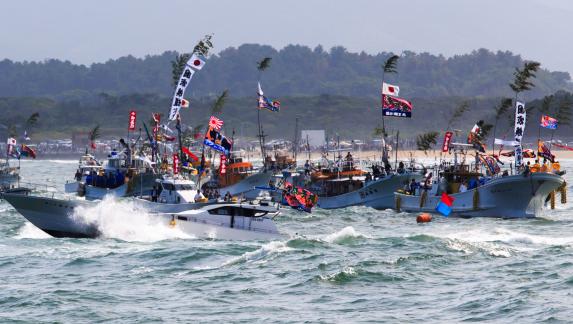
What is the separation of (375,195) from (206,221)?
108ft

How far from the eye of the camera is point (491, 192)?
80.4m

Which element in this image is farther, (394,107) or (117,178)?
(117,178)

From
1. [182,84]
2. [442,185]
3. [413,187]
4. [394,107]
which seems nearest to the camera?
[182,84]

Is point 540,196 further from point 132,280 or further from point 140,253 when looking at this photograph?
point 132,280

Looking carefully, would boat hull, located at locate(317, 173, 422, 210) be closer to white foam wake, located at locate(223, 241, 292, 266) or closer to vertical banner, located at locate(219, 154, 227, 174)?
vertical banner, located at locate(219, 154, 227, 174)

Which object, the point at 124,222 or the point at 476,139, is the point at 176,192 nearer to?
the point at 124,222

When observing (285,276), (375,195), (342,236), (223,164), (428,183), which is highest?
(223,164)

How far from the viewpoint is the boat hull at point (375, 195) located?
3642 inches

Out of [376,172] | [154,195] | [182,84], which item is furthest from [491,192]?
[154,195]

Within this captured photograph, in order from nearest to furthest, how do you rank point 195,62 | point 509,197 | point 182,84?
point 195,62 → point 509,197 → point 182,84

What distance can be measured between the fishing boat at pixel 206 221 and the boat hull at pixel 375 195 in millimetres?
29905

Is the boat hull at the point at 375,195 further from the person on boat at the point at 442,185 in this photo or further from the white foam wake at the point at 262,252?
the white foam wake at the point at 262,252

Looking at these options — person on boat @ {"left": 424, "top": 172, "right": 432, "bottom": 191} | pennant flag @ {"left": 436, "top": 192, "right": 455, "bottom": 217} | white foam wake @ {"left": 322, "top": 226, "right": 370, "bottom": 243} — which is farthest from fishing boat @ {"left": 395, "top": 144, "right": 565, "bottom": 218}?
white foam wake @ {"left": 322, "top": 226, "right": 370, "bottom": 243}

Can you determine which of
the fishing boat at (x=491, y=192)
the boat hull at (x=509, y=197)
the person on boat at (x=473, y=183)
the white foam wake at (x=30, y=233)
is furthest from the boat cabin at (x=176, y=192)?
the person on boat at (x=473, y=183)
